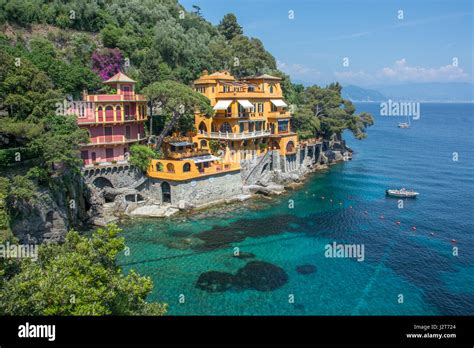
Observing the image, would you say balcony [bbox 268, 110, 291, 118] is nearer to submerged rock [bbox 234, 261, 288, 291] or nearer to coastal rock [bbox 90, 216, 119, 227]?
coastal rock [bbox 90, 216, 119, 227]

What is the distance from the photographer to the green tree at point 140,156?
41.8 meters

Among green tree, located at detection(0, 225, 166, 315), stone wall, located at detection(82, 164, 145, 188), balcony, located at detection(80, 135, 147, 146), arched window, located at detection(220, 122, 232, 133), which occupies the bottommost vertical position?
green tree, located at detection(0, 225, 166, 315)

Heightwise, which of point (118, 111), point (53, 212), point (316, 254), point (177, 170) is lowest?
point (316, 254)

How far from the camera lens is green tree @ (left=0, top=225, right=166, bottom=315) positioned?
458 inches

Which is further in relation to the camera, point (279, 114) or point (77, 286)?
point (279, 114)

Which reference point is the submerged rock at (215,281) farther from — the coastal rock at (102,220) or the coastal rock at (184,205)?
the coastal rock at (184,205)

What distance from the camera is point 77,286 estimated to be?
40.1 ft

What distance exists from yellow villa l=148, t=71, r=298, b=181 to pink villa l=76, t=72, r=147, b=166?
5229mm

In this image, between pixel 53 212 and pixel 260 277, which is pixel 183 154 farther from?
pixel 260 277

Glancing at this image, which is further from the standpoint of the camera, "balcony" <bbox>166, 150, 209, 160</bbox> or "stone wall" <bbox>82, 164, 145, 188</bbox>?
"balcony" <bbox>166, 150, 209, 160</bbox>

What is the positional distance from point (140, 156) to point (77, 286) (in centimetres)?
3098

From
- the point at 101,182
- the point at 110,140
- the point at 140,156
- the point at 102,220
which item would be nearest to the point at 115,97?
the point at 110,140

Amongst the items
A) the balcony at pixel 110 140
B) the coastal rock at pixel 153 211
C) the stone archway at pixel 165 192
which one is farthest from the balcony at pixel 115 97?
the coastal rock at pixel 153 211

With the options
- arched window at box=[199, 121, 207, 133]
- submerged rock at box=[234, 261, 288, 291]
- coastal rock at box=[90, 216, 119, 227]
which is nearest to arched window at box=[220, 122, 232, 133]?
arched window at box=[199, 121, 207, 133]
